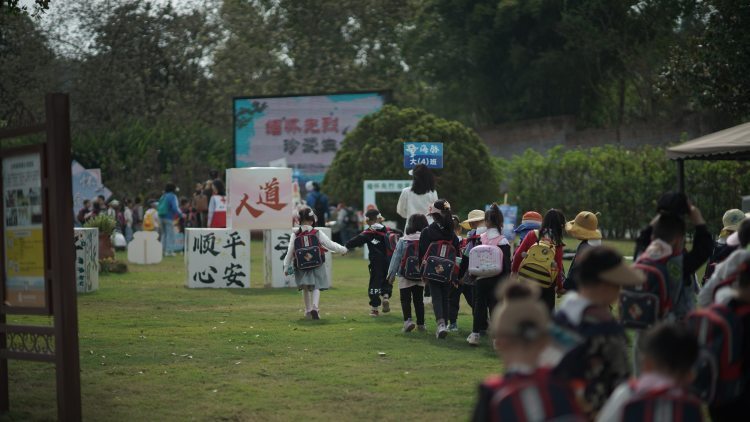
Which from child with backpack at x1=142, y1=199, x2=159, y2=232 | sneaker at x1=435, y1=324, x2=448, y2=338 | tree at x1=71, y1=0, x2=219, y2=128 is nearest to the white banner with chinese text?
sneaker at x1=435, y1=324, x2=448, y2=338

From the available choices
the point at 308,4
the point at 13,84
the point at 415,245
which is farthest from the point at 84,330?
the point at 308,4

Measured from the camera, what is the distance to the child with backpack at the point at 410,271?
13.7 metres

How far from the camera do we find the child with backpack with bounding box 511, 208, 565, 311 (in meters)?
11.6

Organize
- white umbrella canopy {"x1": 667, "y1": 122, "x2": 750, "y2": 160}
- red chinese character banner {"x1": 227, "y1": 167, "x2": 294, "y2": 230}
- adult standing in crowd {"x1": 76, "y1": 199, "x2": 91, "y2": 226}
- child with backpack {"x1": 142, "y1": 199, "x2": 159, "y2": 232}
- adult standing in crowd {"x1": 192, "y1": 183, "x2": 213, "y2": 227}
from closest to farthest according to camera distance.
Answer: white umbrella canopy {"x1": 667, "y1": 122, "x2": 750, "y2": 160}, red chinese character banner {"x1": 227, "y1": 167, "x2": 294, "y2": 230}, child with backpack {"x1": 142, "y1": 199, "x2": 159, "y2": 232}, adult standing in crowd {"x1": 192, "y1": 183, "x2": 213, "y2": 227}, adult standing in crowd {"x1": 76, "y1": 199, "x2": 91, "y2": 226}

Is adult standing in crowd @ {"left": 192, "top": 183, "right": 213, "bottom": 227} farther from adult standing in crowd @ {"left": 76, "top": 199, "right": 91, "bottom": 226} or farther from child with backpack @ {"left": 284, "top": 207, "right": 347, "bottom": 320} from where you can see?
child with backpack @ {"left": 284, "top": 207, "right": 347, "bottom": 320}

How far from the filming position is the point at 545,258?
38.0 ft

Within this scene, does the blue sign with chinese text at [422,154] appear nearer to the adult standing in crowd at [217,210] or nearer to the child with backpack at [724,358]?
the adult standing in crowd at [217,210]

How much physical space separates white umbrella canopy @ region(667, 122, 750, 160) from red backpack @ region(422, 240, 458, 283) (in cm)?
370

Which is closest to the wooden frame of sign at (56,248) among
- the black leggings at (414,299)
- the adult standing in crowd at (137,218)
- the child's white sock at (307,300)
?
the black leggings at (414,299)

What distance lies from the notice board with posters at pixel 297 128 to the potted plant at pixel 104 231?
14781mm

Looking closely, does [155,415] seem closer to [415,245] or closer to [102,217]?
[415,245]

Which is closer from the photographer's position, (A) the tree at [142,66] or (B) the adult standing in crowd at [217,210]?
(B) the adult standing in crowd at [217,210]

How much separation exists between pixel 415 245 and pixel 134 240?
1514cm

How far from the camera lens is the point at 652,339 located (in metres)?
4.79
